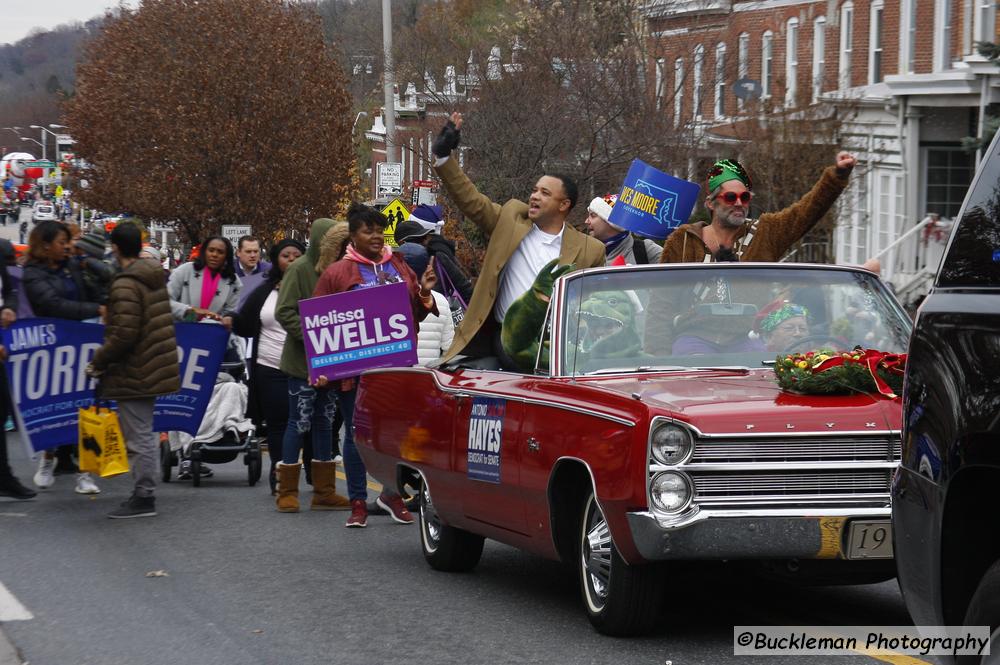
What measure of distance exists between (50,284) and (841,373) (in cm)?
814

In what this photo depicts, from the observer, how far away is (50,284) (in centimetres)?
1348

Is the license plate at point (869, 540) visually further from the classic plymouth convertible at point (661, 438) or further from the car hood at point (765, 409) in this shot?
the car hood at point (765, 409)

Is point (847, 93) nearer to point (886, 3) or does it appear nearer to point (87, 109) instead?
point (886, 3)

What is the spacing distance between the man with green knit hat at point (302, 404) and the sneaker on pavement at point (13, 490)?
2.02 metres

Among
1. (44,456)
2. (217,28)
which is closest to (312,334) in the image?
(44,456)

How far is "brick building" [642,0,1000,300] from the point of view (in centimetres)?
3216

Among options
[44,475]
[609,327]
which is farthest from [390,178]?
[609,327]

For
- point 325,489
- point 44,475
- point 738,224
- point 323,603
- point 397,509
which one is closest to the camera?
point 323,603

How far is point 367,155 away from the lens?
3669 inches

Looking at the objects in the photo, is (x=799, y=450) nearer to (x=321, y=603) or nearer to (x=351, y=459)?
(x=321, y=603)

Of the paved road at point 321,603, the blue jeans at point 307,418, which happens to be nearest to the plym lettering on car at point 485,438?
the paved road at point 321,603

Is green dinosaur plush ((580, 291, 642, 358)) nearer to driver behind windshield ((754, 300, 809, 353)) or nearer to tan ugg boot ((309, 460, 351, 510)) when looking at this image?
driver behind windshield ((754, 300, 809, 353))

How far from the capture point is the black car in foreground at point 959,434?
4316 mm

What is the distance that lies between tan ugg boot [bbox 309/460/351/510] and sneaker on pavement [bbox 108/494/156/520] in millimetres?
1112
